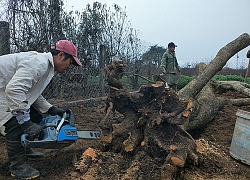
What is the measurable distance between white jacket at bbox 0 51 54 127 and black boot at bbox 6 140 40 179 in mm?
272

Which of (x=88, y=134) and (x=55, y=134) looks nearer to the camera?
(x=55, y=134)

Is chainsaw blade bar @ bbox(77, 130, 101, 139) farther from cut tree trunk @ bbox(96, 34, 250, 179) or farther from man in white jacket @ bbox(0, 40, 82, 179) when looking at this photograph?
man in white jacket @ bbox(0, 40, 82, 179)

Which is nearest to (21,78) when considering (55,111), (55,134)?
(55,134)

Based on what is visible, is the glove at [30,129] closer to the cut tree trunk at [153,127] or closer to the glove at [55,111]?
the glove at [55,111]

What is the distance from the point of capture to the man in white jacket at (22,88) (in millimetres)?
2143

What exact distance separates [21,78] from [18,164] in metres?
0.95

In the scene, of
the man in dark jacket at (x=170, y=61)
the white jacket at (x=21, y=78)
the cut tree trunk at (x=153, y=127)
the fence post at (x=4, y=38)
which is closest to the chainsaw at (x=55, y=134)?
the white jacket at (x=21, y=78)

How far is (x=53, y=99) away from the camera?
16.5 feet

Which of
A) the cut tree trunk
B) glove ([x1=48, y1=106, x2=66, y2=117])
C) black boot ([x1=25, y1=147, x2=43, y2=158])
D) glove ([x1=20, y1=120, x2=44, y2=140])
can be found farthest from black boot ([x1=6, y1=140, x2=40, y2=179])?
the cut tree trunk

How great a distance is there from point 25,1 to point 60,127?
11.5ft

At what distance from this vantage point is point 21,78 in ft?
7.04

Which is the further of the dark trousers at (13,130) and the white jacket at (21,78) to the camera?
the dark trousers at (13,130)

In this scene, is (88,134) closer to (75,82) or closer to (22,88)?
(22,88)

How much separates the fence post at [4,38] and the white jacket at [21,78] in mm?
1894
